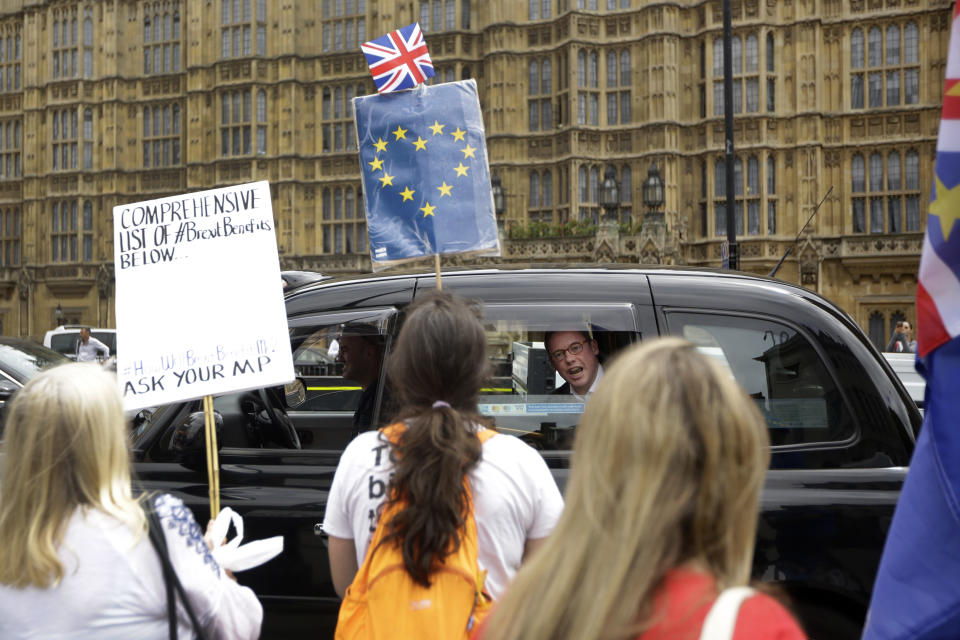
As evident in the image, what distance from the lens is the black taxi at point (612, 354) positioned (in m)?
2.71

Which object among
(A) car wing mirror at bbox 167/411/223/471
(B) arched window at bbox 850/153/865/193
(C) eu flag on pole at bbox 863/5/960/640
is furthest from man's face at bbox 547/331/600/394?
(B) arched window at bbox 850/153/865/193

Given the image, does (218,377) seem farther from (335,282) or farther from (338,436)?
(338,436)

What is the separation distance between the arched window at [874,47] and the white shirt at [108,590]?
26674mm

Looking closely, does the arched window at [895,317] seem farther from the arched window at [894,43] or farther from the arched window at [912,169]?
the arched window at [894,43]

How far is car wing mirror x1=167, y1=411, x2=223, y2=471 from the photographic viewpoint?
3.12 meters

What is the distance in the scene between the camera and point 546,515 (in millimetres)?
1915

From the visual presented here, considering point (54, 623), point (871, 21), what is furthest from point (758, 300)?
point (871, 21)

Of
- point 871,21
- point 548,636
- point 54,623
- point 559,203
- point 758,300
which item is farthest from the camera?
point 559,203

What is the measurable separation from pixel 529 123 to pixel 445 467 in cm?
2585

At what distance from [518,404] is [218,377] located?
1.02 m

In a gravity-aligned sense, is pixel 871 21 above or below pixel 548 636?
above

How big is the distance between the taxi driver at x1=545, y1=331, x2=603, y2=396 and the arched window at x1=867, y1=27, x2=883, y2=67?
25.0 m

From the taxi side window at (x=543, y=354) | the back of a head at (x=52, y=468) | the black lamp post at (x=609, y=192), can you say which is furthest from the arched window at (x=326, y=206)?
the back of a head at (x=52, y=468)

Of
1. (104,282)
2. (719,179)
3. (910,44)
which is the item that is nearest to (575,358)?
(719,179)
